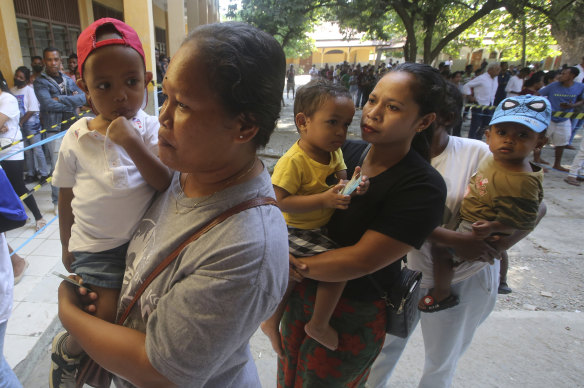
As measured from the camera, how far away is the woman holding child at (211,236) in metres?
0.79

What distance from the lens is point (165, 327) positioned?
797 mm

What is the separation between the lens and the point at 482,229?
1.70 meters

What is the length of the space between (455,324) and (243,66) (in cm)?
183

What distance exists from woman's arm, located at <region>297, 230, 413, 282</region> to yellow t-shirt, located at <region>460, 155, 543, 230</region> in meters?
0.73

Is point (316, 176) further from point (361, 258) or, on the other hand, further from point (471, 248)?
point (471, 248)

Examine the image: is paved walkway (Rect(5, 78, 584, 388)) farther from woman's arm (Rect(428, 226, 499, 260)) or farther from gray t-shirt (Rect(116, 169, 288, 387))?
gray t-shirt (Rect(116, 169, 288, 387))

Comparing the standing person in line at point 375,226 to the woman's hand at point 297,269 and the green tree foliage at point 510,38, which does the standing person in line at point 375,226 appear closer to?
the woman's hand at point 297,269

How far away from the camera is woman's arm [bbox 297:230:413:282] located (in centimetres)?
126

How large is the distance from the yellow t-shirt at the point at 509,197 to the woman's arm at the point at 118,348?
161 centimetres

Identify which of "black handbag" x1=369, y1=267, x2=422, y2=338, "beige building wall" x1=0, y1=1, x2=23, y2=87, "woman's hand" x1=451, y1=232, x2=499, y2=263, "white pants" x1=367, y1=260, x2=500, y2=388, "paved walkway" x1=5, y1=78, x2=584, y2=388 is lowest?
"paved walkway" x1=5, y1=78, x2=584, y2=388

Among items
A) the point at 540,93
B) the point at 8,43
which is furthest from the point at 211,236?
the point at 540,93

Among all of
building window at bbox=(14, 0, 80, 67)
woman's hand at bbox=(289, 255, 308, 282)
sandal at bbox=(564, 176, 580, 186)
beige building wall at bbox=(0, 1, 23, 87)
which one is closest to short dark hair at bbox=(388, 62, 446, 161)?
woman's hand at bbox=(289, 255, 308, 282)

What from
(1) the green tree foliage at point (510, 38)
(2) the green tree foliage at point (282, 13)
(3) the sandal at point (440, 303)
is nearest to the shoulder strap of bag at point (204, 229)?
(3) the sandal at point (440, 303)

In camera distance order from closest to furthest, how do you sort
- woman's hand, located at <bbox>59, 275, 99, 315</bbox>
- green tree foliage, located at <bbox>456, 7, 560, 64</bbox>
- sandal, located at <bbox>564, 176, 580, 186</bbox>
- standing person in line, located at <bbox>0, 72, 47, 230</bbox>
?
1. woman's hand, located at <bbox>59, 275, 99, 315</bbox>
2. standing person in line, located at <bbox>0, 72, 47, 230</bbox>
3. sandal, located at <bbox>564, 176, 580, 186</bbox>
4. green tree foliage, located at <bbox>456, 7, 560, 64</bbox>
